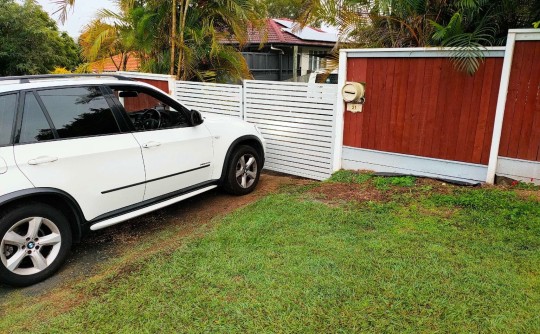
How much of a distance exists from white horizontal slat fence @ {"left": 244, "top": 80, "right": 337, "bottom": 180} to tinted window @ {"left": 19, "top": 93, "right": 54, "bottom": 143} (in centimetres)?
403

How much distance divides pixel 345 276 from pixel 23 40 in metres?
22.1

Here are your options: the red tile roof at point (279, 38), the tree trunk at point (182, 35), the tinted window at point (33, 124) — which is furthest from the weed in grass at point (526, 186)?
the red tile roof at point (279, 38)

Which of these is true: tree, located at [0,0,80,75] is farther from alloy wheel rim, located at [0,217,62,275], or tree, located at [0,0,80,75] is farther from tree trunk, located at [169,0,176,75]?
alloy wheel rim, located at [0,217,62,275]

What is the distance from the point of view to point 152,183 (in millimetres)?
4609

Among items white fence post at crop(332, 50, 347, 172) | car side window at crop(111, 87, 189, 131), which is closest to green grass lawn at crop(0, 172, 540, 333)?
car side window at crop(111, 87, 189, 131)

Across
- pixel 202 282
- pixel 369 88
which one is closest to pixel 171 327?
pixel 202 282

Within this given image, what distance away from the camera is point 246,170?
6.08 meters

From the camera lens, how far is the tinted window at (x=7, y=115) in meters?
3.54

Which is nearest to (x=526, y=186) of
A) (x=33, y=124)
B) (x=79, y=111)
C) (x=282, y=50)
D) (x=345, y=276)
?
(x=345, y=276)

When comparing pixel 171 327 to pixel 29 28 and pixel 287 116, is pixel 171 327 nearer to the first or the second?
pixel 287 116

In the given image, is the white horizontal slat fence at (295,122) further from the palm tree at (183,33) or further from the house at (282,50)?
the house at (282,50)

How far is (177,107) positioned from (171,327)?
10.0 feet

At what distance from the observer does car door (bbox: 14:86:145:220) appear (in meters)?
3.66

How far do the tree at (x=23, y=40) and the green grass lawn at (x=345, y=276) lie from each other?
19628 millimetres
